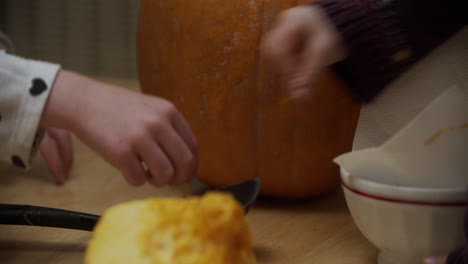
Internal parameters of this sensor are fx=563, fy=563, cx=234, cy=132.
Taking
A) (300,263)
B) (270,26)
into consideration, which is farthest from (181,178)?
(270,26)

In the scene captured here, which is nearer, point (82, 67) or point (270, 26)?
point (270, 26)

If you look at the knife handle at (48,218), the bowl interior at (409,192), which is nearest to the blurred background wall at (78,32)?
the knife handle at (48,218)

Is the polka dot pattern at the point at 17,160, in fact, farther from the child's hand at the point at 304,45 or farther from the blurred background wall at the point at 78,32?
the blurred background wall at the point at 78,32

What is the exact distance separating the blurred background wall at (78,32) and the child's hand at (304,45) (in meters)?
1.03

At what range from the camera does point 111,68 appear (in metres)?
1.64

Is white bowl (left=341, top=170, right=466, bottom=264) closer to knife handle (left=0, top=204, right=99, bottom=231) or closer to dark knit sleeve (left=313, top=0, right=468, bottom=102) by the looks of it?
dark knit sleeve (left=313, top=0, right=468, bottom=102)

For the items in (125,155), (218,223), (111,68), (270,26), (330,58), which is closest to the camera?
(218,223)

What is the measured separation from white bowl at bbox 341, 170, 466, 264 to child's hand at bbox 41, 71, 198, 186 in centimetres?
18

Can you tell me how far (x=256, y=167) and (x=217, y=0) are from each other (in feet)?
0.76

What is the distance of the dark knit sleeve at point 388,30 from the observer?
626 millimetres

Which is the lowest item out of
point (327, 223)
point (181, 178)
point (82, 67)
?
point (82, 67)

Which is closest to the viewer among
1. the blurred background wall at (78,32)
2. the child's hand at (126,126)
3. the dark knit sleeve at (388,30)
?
the child's hand at (126,126)

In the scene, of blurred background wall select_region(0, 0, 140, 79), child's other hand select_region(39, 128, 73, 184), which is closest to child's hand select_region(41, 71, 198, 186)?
child's other hand select_region(39, 128, 73, 184)

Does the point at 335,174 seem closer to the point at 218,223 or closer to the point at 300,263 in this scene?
the point at 300,263
